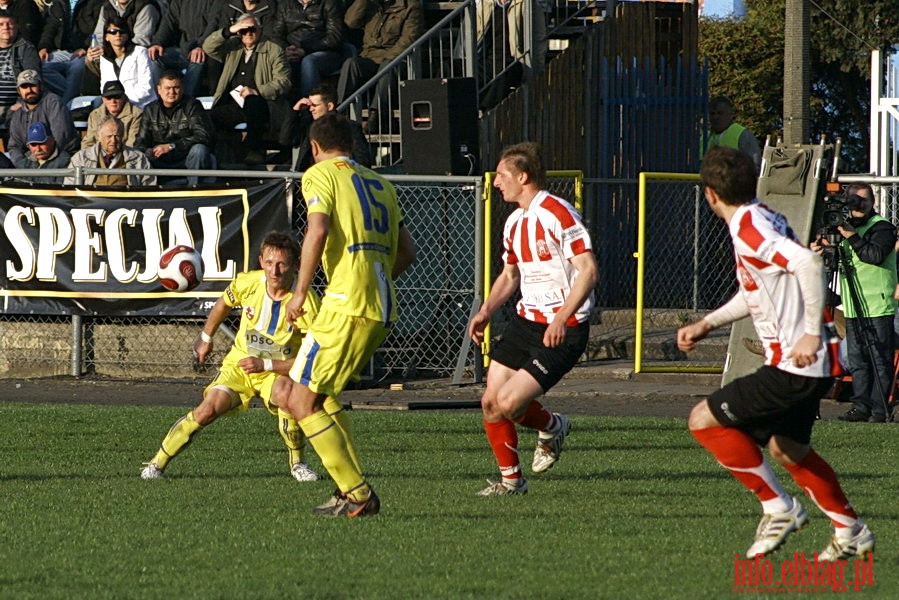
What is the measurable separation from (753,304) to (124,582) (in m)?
2.86

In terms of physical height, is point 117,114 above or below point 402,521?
above

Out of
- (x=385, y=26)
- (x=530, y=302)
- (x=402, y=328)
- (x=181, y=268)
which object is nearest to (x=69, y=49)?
(x=385, y=26)

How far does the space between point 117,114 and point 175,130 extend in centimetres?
80

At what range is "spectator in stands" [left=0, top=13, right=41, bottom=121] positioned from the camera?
1891 centimetres

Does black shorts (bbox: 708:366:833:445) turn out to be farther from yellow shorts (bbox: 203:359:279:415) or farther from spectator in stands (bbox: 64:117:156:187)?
spectator in stands (bbox: 64:117:156:187)

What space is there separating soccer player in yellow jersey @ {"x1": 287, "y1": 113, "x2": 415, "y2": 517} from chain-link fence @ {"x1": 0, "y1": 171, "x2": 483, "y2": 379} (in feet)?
25.5

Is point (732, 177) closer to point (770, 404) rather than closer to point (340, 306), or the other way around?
point (770, 404)

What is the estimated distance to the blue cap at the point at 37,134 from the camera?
55.2 ft

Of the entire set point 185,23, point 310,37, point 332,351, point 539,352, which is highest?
point 185,23

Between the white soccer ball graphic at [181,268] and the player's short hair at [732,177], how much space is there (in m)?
9.58

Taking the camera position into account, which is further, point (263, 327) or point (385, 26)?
point (385, 26)

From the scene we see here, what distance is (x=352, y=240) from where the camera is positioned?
25.1 ft

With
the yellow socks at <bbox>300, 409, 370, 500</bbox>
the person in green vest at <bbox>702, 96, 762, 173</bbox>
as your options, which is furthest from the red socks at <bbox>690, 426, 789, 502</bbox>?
the person in green vest at <bbox>702, 96, 762, 173</bbox>

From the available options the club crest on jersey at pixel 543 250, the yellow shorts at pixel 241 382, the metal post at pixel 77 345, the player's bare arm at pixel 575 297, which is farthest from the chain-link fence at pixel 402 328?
the player's bare arm at pixel 575 297
